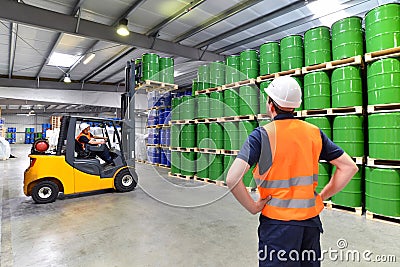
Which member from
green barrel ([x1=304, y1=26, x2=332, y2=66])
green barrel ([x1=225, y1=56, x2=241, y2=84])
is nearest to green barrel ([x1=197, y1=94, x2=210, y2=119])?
green barrel ([x1=225, y1=56, x2=241, y2=84])

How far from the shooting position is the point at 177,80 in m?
13.2

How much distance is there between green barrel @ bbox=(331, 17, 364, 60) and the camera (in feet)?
13.5

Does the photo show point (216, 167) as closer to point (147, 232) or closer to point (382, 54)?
point (147, 232)

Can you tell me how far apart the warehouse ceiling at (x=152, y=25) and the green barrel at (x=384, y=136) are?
3123 mm

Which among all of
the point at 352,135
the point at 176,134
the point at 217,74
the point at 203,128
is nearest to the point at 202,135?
the point at 203,128

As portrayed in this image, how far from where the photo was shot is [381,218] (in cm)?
379

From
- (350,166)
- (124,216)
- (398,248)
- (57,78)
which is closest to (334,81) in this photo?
(398,248)

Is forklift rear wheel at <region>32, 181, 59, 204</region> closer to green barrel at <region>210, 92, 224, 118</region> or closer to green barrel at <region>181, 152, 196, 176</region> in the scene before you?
green barrel at <region>181, 152, 196, 176</region>

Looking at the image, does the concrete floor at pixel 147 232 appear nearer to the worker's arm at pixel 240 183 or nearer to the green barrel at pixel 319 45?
the worker's arm at pixel 240 183

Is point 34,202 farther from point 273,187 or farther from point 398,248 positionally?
point 398,248

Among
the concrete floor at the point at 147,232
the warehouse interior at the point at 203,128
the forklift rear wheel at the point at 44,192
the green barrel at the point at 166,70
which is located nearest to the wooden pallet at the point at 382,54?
the warehouse interior at the point at 203,128

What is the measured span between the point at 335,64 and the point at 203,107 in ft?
11.2

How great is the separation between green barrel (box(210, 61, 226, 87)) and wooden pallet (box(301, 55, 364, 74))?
2.16 metres

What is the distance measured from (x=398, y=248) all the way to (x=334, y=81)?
8.90ft
